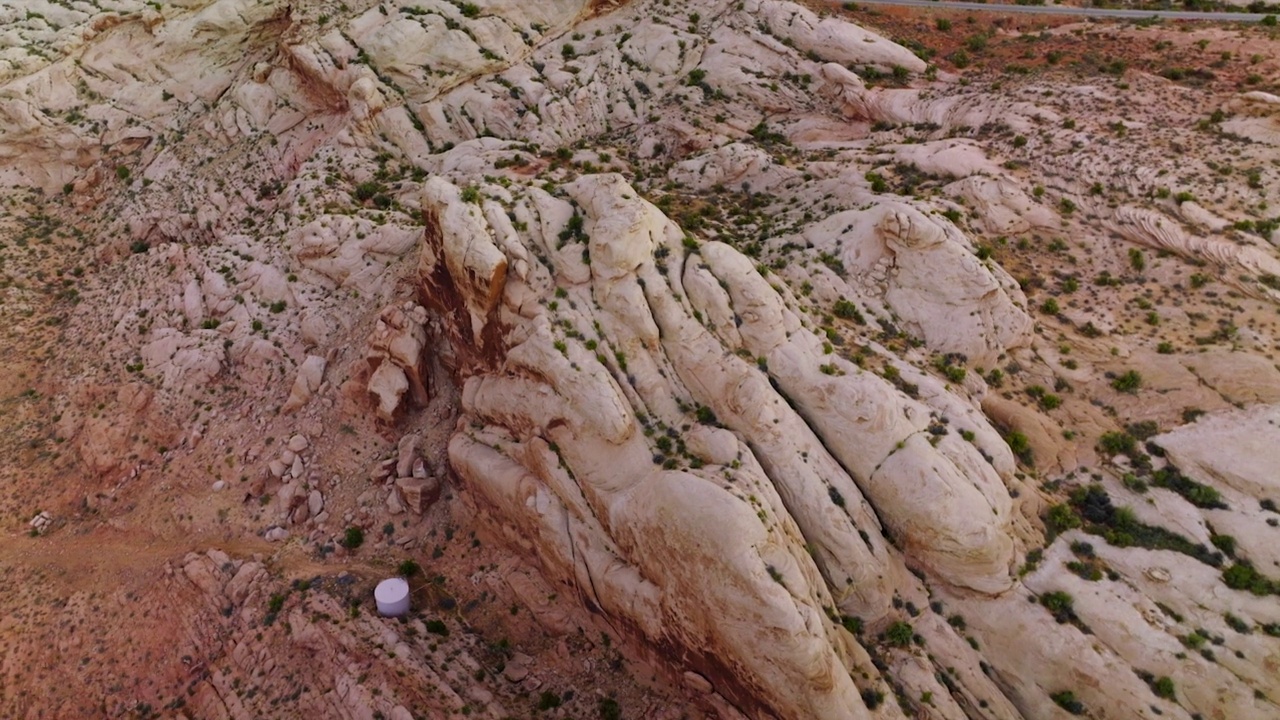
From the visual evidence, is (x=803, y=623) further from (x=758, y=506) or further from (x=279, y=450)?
(x=279, y=450)

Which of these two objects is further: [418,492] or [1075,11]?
[1075,11]

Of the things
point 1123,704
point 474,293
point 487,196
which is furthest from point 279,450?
point 1123,704

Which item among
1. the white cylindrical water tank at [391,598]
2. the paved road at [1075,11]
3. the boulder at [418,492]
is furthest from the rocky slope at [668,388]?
the paved road at [1075,11]

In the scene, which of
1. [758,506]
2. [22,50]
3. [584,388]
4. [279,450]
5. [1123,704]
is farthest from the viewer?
[22,50]

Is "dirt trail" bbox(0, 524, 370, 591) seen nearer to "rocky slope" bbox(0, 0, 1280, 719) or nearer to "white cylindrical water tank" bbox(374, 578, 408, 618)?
"rocky slope" bbox(0, 0, 1280, 719)

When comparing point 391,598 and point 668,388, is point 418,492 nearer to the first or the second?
point 391,598

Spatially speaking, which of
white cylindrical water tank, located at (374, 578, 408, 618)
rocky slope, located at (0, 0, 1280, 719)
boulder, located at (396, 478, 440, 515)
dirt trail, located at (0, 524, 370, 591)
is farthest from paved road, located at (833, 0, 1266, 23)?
dirt trail, located at (0, 524, 370, 591)

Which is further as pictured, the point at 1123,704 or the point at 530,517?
the point at 530,517

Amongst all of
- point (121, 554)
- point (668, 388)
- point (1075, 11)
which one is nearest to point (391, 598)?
point (668, 388)
